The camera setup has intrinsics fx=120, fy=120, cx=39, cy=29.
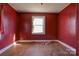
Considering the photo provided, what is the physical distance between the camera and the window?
757 cm

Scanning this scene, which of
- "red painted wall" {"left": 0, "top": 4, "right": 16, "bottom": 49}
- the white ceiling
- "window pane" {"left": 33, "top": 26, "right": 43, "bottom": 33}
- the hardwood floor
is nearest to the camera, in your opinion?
the hardwood floor

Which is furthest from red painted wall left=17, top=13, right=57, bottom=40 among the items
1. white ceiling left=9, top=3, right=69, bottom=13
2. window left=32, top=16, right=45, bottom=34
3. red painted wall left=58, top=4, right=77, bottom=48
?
red painted wall left=58, top=4, right=77, bottom=48

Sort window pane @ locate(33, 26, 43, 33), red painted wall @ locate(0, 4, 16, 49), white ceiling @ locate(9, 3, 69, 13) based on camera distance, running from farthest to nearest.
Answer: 1. window pane @ locate(33, 26, 43, 33)
2. white ceiling @ locate(9, 3, 69, 13)
3. red painted wall @ locate(0, 4, 16, 49)

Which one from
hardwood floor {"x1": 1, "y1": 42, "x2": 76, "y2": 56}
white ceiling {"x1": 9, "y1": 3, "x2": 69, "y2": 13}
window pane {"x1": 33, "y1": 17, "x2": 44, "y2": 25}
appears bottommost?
hardwood floor {"x1": 1, "y1": 42, "x2": 76, "y2": 56}

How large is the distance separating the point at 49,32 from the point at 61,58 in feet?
21.2

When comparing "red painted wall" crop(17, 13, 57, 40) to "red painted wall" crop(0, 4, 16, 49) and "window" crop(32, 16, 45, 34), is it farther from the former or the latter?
"red painted wall" crop(0, 4, 16, 49)

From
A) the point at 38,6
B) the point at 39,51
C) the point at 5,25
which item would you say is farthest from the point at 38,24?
the point at 39,51

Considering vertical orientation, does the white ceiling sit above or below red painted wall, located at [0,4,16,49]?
above

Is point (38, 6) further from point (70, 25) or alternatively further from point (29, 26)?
point (29, 26)

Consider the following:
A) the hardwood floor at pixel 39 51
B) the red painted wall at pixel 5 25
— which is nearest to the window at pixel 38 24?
the red painted wall at pixel 5 25

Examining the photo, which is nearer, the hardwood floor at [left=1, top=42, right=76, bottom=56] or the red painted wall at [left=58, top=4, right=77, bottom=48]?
the hardwood floor at [left=1, top=42, right=76, bottom=56]

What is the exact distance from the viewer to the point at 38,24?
24.8ft

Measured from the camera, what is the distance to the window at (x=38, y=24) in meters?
7.57

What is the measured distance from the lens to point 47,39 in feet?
25.0
